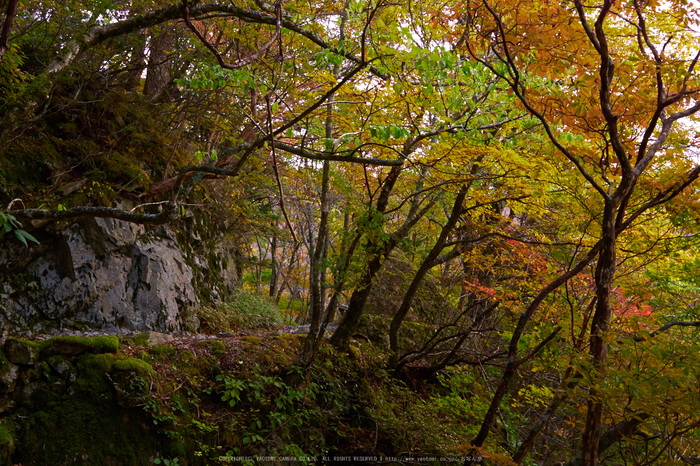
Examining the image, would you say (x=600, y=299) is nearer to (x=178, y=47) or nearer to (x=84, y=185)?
(x=84, y=185)

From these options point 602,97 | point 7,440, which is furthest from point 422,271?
point 7,440

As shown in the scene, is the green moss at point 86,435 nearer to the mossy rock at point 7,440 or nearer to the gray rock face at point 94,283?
the mossy rock at point 7,440

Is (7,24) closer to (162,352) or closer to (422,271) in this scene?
(162,352)

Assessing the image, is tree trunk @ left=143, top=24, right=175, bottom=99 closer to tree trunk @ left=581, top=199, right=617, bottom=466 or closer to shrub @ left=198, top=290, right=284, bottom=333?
shrub @ left=198, top=290, right=284, bottom=333

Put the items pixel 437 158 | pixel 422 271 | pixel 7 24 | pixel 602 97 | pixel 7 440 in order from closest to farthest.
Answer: pixel 602 97 < pixel 7 24 < pixel 7 440 < pixel 437 158 < pixel 422 271

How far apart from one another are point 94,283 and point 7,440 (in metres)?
2.16

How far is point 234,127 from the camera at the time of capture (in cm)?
755

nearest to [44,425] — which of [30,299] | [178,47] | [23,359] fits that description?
[23,359]

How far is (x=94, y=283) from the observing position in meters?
5.37

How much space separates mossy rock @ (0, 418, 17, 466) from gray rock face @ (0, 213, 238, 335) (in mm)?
1251

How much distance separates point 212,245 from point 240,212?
1327 mm

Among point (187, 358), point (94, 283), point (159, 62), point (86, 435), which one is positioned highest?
point (159, 62)

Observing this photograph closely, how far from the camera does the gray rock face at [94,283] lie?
15.8 ft

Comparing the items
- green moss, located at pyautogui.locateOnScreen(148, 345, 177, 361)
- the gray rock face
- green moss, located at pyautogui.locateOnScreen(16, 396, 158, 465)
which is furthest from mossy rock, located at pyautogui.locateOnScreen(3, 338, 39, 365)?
green moss, located at pyautogui.locateOnScreen(148, 345, 177, 361)
